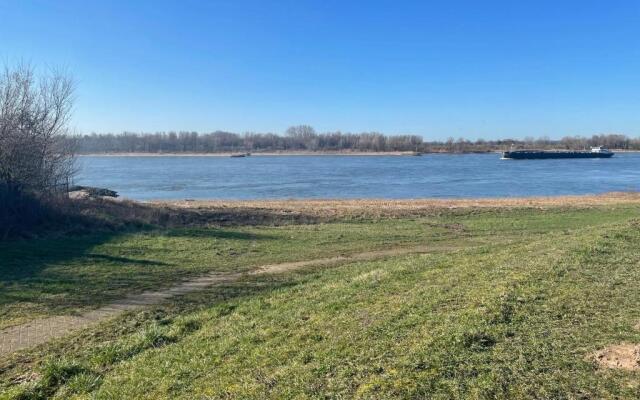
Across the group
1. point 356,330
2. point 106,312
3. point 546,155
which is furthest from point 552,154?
point 356,330

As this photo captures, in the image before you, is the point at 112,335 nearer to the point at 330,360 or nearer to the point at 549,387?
the point at 330,360

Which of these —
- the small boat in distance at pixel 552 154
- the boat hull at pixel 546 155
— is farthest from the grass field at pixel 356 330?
the small boat in distance at pixel 552 154

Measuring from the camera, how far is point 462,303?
6.17 metres

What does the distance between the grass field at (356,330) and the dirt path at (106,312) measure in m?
0.33

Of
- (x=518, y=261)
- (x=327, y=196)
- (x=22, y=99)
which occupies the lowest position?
(x=327, y=196)

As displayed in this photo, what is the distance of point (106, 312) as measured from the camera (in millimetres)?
9422

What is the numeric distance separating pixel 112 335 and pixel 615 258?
742 centimetres

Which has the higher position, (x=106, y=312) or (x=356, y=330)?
(x=356, y=330)

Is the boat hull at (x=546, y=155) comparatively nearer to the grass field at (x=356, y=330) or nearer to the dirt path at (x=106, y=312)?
the dirt path at (x=106, y=312)

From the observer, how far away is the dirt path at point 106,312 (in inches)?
313

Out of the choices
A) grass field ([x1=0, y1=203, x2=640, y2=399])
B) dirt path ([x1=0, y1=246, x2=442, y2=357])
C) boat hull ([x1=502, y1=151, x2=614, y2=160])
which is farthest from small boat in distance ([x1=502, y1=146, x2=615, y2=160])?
grass field ([x1=0, y1=203, x2=640, y2=399])

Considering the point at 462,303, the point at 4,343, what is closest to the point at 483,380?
the point at 462,303

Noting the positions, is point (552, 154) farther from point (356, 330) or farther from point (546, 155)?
point (356, 330)

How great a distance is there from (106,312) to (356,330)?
17.8ft
